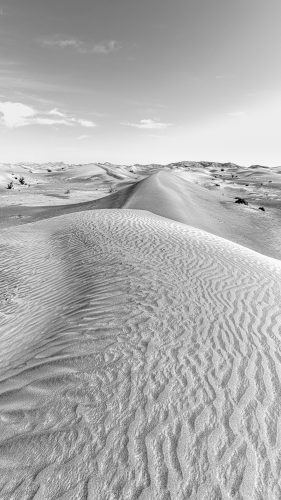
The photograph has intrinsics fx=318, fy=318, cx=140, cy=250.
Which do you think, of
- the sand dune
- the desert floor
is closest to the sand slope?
the desert floor

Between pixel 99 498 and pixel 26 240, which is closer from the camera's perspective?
pixel 99 498

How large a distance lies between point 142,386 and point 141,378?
0.13 meters

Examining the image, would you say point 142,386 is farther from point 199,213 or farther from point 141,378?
point 199,213

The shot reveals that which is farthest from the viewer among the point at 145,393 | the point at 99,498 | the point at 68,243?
the point at 68,243

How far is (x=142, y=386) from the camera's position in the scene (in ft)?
11.1

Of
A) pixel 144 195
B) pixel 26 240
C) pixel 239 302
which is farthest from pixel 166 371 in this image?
pixel 144 195

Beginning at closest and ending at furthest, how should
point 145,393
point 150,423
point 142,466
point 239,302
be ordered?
point 142,466, point 150,423, point 145,393, point 239,302

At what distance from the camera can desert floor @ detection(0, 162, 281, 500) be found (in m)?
2.50

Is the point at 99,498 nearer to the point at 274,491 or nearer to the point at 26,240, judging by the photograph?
the point at 274,491

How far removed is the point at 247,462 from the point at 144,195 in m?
20.8

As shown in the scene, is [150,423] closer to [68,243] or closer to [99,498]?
[99,498]

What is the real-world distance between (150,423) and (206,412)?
565mm

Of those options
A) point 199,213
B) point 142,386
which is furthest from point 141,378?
point 199,213

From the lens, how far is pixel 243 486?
2404 mm
